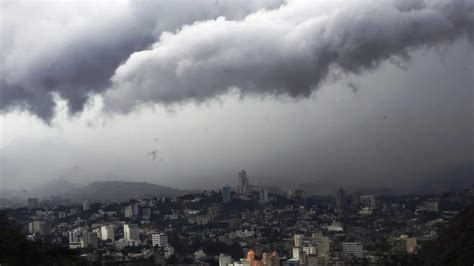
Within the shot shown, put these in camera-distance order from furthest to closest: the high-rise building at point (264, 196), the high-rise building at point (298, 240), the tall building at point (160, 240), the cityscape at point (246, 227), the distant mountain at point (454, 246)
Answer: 1. the high-rise building at point (264, 196)
2. the tall building at point (160, 240)
3. the high-rise building at point (298, 240)
4. the cityscape at point (246, 227)
5. the distant mountain at point (454, 246)

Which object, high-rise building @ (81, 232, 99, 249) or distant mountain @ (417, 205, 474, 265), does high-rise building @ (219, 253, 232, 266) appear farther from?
distant mountain @ (417, 205, 474, 265)

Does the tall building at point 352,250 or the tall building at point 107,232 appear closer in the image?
the tall building at point 352,250

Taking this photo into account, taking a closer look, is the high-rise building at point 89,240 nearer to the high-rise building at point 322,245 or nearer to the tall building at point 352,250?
the high-rise building at point 322,245

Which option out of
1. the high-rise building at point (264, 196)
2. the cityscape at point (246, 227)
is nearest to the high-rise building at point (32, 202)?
the cityscape at point (246, 227)

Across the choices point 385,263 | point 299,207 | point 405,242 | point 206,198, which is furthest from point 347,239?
point 206,198

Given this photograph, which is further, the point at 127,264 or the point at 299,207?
the point at 299,207

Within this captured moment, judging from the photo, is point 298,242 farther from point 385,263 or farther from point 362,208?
point 385,263

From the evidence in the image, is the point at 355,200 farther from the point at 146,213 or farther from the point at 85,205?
the point at 85,205
